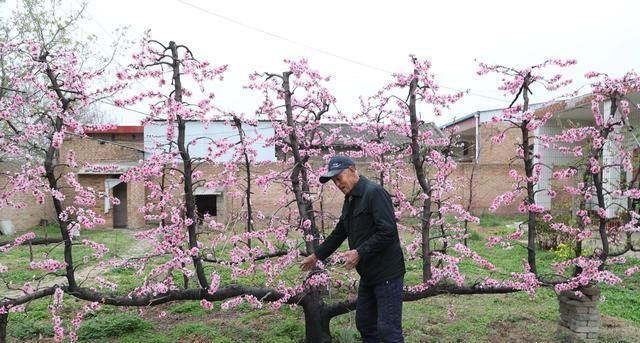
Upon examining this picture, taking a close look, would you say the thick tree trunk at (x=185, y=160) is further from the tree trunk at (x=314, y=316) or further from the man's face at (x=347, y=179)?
the man's face at (x=347, y=179)

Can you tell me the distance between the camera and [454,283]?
4438 millimetres

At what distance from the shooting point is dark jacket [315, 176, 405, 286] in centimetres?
314

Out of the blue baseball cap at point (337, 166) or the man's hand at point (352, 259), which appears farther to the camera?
the blue baseball cap at point (337, 166)

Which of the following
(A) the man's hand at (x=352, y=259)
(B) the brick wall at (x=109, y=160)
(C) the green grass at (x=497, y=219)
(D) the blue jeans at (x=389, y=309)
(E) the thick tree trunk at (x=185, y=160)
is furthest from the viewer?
(B) the brick wall at (x=109, y=160)

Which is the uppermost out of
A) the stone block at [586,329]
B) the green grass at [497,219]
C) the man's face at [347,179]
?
the man's face at [347,179]

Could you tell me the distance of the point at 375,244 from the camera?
313 centimetres

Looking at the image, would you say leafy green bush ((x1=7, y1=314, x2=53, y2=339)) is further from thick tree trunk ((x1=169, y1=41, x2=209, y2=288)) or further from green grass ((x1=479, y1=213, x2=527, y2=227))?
green grass ((x1=479, y1=213, x2=527, y2=227))

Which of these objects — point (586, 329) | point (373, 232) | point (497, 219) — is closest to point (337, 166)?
point (373, 232)

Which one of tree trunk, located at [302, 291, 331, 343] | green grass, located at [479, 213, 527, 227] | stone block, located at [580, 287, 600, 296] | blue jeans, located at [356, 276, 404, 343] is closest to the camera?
blue jeans, located at [356, 276, 404, 343]

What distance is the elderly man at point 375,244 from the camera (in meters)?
3.15

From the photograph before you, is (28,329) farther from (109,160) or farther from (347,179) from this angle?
(109,160)

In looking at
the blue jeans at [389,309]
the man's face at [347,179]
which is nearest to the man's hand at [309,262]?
the blue jeans at [389,309]

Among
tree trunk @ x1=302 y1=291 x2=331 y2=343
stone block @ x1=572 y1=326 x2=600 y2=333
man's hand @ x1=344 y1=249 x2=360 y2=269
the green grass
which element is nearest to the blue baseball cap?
man's hand @ x1=344 y1=249 x2=360 y2=269

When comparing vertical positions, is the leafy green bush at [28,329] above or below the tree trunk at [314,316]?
below
